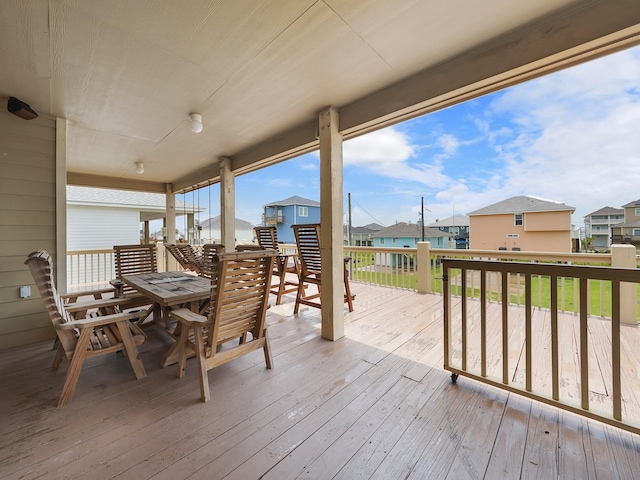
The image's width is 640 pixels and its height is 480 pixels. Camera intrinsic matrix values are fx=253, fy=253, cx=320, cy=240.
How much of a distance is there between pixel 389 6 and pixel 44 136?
4118 millimetres

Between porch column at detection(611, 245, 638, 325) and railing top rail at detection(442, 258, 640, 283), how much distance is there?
2706mm

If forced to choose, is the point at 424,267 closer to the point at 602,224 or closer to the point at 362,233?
the point at 602,224

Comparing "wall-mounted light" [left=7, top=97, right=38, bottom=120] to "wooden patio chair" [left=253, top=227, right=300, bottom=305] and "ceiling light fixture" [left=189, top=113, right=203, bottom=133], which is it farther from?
"wooden patio chair" [left=253, top=227, right=300, bottom=305]

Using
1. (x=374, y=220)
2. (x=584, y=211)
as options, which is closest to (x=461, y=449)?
(x=584, y=211)

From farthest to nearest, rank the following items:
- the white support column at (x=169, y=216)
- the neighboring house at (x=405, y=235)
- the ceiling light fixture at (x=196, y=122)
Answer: the neighboring house at (x=405, y=235) < the white support column at (x=169, y=216) < the ceiling light fixture at (x=196, y=122)

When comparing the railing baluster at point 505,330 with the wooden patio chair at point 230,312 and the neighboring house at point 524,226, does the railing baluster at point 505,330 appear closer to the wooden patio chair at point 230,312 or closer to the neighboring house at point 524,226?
the wooden patio chair at point 230,312

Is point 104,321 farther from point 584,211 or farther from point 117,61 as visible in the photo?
point 584,211

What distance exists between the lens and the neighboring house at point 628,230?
11.5 ft

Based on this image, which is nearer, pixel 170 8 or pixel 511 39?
pixel 170 8

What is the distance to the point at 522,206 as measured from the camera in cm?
577

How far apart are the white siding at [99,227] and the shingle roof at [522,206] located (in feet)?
39.1

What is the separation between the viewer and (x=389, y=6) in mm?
1634

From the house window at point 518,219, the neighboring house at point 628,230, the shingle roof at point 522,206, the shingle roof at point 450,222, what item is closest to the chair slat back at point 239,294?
the neighboring house at point 628,230

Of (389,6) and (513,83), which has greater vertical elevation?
(389,6)
